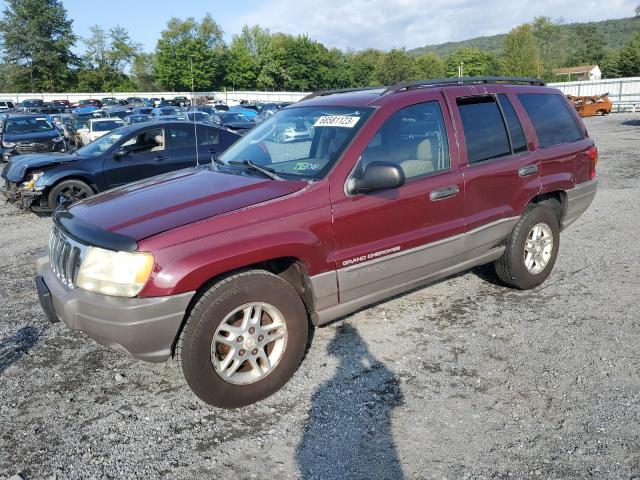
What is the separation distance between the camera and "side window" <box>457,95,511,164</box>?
4367mm

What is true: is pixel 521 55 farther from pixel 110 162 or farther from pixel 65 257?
pixel 65 257

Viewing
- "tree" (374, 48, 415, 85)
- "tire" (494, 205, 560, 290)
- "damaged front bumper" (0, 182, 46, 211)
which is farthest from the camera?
"tree" (374, 48, 415, 85)

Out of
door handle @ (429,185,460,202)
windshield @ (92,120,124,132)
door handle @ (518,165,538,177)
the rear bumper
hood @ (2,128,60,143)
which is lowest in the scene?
the rear bumper

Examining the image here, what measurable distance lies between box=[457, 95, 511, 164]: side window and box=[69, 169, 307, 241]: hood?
1624mm

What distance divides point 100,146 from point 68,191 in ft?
3.45

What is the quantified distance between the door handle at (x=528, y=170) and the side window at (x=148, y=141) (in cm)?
675

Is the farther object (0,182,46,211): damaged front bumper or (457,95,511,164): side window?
(0,182,46,211): damaged front bumper

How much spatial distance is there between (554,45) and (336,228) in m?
118

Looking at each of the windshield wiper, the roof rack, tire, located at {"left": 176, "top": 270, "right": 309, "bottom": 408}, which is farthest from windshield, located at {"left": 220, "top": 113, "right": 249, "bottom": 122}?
tire, located at {"left": 176, "top": 270, "right": 309, "bottom": 408}

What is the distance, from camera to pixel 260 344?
Result: 337 centimetres

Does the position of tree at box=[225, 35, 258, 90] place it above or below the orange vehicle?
above

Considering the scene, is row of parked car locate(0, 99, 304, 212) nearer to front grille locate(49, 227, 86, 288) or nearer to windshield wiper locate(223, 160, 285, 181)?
windshield wiper locate(223, 160, 285, 181)

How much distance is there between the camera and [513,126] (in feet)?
15.6

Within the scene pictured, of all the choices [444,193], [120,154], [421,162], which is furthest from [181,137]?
[444,193]
